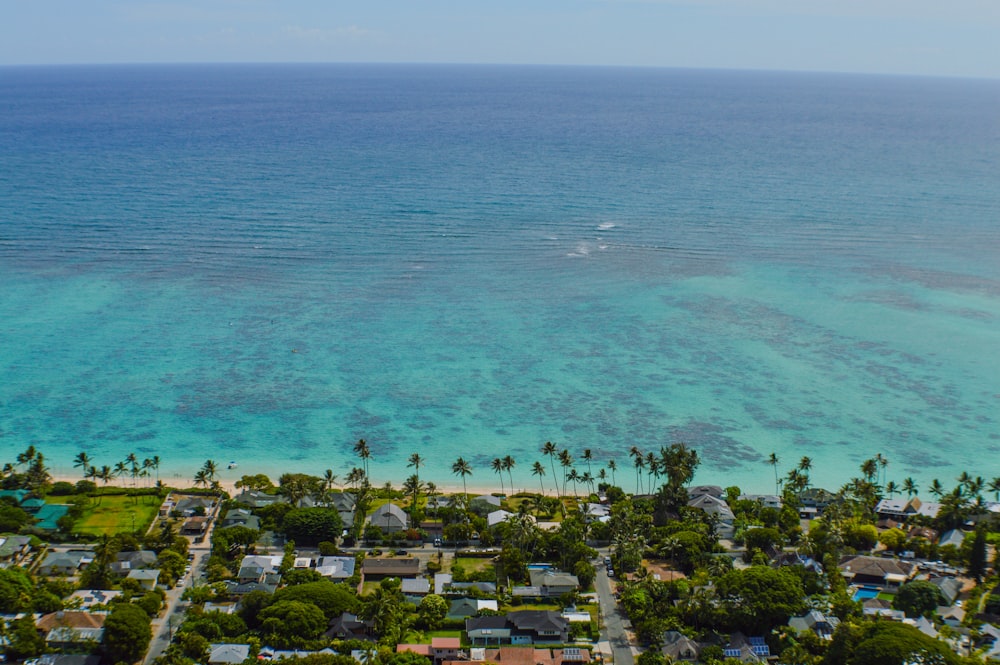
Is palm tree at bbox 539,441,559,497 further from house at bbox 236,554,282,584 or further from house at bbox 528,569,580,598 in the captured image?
house at bbox 236,554,282,584

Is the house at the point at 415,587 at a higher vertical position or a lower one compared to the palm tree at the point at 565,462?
lower

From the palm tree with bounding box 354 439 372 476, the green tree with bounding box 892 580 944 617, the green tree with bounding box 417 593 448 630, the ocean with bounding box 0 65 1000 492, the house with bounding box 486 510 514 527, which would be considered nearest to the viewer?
the green tree with bounding box 417 593 448 630

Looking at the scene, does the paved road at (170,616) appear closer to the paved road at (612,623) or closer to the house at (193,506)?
the house at (193,506)

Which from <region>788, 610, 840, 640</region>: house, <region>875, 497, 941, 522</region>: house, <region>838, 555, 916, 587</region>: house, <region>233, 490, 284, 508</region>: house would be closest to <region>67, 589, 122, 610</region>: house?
<region>233, 490, 284, 508</region>: house

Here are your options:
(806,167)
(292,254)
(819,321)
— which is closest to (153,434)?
(292,254)

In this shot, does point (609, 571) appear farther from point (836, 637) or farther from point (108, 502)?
point (108, 502)

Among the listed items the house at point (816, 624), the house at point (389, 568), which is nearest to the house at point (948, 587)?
the house at point (816, 624)
